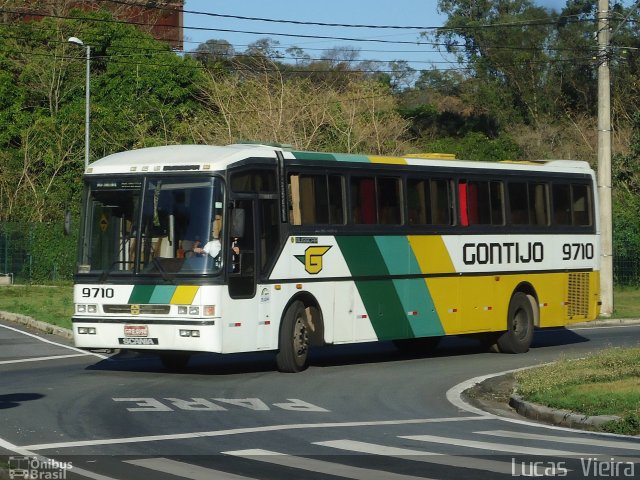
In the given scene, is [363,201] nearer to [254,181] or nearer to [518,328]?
[254,181]

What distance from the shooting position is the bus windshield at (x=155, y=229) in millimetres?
18812

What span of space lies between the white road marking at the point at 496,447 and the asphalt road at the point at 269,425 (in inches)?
0.8

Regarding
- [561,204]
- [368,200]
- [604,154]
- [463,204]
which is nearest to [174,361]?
[368,200]

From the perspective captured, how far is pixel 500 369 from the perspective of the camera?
21.7 meters

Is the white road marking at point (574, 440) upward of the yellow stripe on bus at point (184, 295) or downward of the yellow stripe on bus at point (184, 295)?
downward

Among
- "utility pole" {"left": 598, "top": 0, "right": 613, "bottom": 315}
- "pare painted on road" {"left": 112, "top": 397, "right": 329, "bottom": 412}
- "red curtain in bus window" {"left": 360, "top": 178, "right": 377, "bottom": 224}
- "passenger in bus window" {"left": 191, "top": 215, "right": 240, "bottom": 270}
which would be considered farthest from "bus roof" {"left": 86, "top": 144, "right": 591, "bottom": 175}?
"utility pole" {"left": 598, "top": 0, "right": 613, "bottom": 315}

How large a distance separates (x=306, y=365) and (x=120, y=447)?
9042 mm

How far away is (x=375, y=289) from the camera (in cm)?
2172

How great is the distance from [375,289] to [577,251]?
252 inches

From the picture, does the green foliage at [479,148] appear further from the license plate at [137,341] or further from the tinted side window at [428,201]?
the license plate at [137,341]

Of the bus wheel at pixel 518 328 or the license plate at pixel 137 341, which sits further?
the bus wheel at pixel 518 328

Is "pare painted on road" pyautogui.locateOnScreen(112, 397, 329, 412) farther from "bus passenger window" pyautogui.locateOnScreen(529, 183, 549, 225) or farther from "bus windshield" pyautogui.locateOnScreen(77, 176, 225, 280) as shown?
"bus passenger window" pyautogui.locateOnScreen(529, 183, 549, 225)

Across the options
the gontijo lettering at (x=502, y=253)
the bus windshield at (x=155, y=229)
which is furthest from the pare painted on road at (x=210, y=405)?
the gontijo lettering at (x=502, y=253)

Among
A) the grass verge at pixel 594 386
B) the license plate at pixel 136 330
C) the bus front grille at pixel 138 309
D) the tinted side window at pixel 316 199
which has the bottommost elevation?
the grass verge at pixel 594 386
